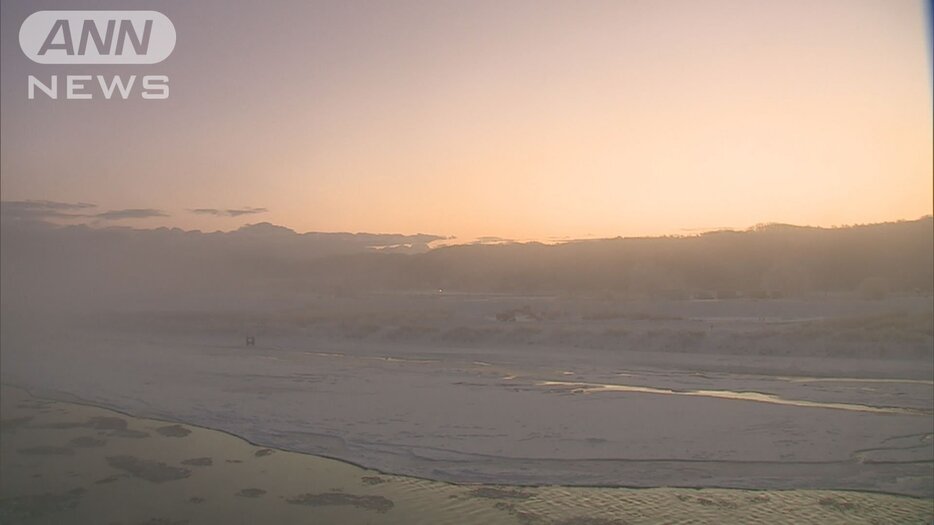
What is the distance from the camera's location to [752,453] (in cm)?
1088

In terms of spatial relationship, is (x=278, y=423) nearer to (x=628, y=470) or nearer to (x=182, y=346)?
(x=628, y=470)

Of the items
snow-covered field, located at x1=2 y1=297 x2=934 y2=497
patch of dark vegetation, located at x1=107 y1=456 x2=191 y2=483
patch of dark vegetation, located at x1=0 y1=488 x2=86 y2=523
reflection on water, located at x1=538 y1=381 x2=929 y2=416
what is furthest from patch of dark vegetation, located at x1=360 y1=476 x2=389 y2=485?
reflection on water, located at x1=538 y1=381 x2=929 y2=416

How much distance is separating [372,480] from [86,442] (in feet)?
17.9

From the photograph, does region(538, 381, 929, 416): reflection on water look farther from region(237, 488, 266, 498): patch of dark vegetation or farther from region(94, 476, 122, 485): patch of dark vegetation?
region(94, 476, 122, 485): patch of dark vegetation

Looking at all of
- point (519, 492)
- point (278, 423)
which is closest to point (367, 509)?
point (519, 492)

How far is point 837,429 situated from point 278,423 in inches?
369

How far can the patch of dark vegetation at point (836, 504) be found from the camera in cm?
850

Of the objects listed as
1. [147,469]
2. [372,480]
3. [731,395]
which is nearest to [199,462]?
[147,469]

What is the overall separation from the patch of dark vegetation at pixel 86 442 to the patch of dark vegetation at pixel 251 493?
13.3 feet

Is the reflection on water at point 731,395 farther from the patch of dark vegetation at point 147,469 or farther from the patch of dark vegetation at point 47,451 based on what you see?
the patch of dark vegetation at point 47,451

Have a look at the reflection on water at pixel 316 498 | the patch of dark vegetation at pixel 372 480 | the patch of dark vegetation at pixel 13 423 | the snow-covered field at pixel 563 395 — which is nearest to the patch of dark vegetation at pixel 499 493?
the reflection on water at pixel 316 498

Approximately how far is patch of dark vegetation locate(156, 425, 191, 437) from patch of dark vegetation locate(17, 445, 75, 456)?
1.58 metres

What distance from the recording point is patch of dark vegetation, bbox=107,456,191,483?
1005 cm

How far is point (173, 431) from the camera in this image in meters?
13.2
